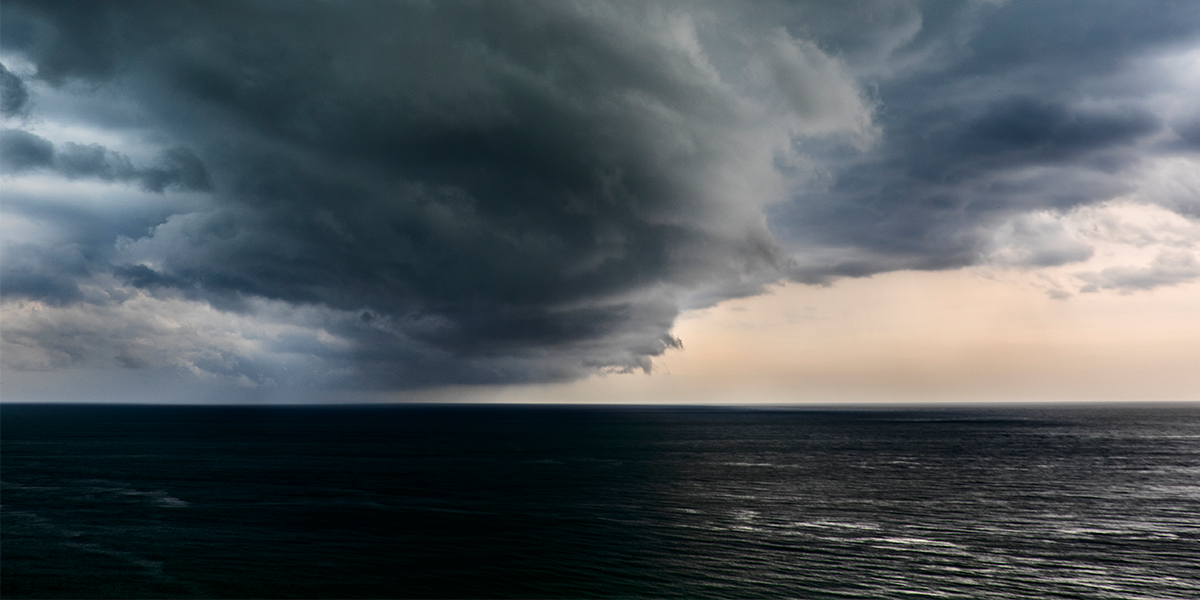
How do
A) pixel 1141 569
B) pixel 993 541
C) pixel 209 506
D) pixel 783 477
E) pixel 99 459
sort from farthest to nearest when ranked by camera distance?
pixel 99 459 → pixel 783 477 → pixel 209 506 → pixel 993 541 → pixel 1141 569

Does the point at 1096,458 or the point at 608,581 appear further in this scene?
the point at 1096,458

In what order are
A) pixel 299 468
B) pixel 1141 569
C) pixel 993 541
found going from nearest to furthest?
1. pixel 1141 569
2. pixel 993 541
3. pixel 299 468

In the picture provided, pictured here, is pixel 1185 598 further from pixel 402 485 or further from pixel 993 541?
pixel 402 485

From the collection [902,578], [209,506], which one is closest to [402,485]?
[209,506]

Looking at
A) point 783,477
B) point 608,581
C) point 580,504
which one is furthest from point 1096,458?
point 608,581

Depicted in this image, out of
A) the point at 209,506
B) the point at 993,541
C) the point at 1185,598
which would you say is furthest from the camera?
the point at 209,506

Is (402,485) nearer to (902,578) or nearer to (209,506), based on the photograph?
(209,506)
